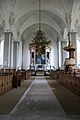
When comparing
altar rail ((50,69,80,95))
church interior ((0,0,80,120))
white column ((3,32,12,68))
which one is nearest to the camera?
church interior ((0,0,80,120))

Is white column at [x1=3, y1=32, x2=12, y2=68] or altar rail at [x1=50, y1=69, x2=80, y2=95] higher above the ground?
white column at [x1=3, y1=32, x2=12, y2=68]

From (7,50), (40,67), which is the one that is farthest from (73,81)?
(40,67)

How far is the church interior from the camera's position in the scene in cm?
386

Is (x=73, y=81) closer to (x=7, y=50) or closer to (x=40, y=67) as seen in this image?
(x=7, y=50)

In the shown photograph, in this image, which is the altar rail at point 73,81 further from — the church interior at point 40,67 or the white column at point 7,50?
the white column at point 7,50

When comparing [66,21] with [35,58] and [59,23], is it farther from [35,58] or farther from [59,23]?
[35,58]

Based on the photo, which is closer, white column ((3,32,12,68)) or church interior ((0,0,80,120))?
church interior ((0,0,80,120))

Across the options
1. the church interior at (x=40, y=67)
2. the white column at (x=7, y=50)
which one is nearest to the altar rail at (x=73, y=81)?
the church interior at (x=40, y=67)

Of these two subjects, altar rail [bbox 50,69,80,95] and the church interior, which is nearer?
the church interior

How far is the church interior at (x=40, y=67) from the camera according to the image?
3.86m

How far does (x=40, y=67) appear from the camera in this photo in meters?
26.0

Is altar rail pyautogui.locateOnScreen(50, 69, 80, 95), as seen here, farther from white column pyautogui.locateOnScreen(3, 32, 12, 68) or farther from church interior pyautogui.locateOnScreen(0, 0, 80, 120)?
white column pyautogui.locateOnScreen(3, 32, 12, 68)

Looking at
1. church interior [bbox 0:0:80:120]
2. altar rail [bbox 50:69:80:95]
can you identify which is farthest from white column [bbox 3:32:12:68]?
altar rail [bbox 50:69:80:95]

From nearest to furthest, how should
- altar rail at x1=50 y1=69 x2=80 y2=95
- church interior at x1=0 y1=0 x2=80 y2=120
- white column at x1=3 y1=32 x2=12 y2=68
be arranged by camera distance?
church interior at x1=0 y1=0 x2=80 y2=120 < altar rail at x1=50 y1=69 x2=80 y2=95 < white column at x1=3 y1=32 x2=12 y2=68
